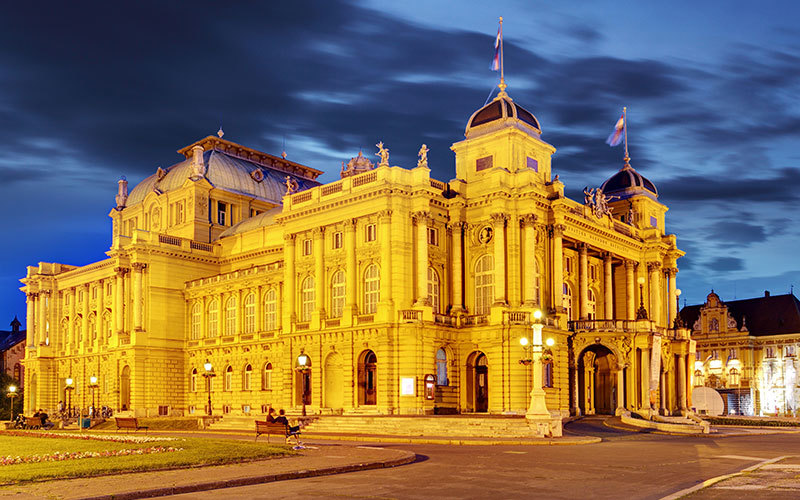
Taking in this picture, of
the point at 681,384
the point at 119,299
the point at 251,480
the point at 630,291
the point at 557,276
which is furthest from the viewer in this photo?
the point at 119,299

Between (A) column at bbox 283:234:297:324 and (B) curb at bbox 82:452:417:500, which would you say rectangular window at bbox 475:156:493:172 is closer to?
(A) column at bbox 283:234:297:324

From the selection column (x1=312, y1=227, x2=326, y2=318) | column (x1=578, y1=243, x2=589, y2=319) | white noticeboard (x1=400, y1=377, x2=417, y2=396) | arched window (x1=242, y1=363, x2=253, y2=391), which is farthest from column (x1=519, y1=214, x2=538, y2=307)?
arched window (x1=242, y1=363, x2=253, y2=391)

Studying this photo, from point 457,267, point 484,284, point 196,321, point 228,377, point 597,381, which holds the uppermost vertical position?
point 457,267

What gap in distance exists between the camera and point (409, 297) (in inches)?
2413

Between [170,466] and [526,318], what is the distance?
3848cm

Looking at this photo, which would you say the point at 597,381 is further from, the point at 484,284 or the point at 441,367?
the point at 441,367

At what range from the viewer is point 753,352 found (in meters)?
116

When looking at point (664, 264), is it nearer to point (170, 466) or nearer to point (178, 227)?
point (178, 227)

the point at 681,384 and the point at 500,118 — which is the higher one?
the point at 500,118

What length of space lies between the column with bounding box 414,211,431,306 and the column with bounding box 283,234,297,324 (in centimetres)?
1199

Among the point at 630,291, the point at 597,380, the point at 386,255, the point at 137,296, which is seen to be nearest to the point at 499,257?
the point at 386,255

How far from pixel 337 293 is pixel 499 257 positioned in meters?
12.6

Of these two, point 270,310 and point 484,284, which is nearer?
point 484,284

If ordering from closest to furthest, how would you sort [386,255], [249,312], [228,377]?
[386,255], [249,312], [228,377]
